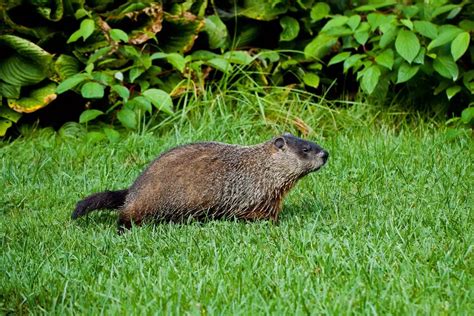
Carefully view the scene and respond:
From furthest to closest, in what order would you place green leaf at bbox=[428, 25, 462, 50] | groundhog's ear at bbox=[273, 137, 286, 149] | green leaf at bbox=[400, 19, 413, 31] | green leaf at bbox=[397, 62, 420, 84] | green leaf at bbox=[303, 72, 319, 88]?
green leaf at bbox=[303, 72, 319, 88]
green leaf at bbox=[397, 62, 420, 84]
green leaf at bbox=[400, 19, 413, 31]
green leaf at bbox=[428, 25, 462, 50]
groundhog's ear at bbox=[273, 137, 286, 149]

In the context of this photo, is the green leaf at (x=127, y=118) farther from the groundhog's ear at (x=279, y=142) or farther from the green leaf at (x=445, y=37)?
the green leaf at (x=445, y=37)

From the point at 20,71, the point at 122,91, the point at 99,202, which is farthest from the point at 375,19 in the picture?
the point at 99,202

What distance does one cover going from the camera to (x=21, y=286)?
421 centimetres

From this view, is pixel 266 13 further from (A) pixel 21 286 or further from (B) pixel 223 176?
(A) pixel 21 286

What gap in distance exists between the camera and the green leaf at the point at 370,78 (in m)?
7.64

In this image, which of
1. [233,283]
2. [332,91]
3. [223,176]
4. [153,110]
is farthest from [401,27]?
[233,283]

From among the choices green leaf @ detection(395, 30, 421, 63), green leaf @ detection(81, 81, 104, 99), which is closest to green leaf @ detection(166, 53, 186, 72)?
green leaf @ detection(81, 81, 104, 99)

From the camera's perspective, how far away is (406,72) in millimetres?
7691

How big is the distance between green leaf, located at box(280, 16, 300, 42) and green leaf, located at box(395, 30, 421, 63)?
49.9 inches

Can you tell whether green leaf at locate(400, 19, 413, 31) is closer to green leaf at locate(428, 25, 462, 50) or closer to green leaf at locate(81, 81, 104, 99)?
green leaf at locate(428, 25, 462, 50)

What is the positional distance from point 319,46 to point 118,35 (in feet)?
5.85

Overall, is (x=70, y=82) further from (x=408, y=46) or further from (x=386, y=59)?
(x=408, y=46)

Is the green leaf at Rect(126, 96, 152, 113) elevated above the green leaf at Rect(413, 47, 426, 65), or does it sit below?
below

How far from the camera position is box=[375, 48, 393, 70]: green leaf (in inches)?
302
